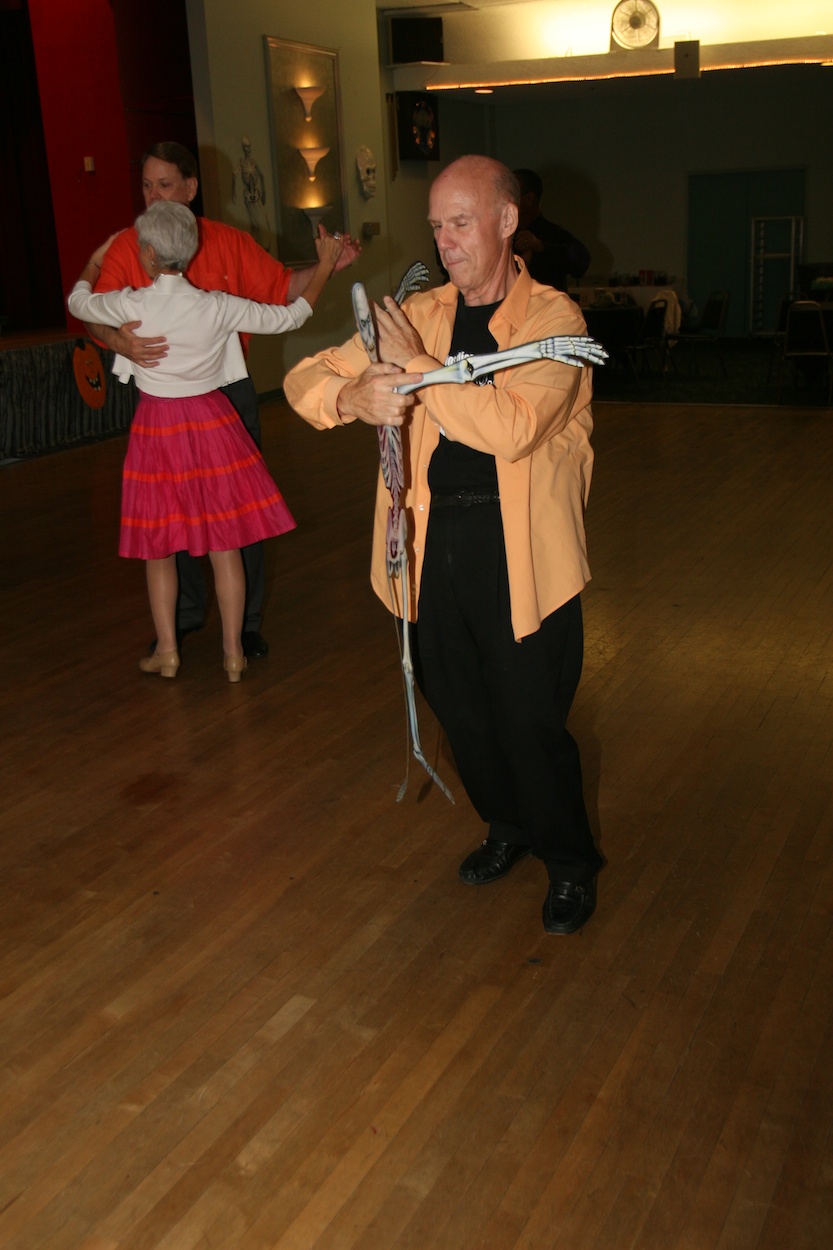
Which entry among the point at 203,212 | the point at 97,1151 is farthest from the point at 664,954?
the point at 203,212

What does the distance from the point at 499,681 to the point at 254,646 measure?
2.04 m

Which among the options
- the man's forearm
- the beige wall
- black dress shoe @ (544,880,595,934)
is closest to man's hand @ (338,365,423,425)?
black dress shoe @ (544,880,595,934)

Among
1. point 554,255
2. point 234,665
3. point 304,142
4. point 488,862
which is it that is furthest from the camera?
point 304,142

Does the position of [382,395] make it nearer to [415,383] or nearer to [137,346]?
[415,383]

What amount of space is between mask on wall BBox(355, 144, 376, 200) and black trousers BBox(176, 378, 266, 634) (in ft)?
28.4

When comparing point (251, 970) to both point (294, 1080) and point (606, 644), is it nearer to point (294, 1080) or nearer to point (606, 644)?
point (294, 1080)

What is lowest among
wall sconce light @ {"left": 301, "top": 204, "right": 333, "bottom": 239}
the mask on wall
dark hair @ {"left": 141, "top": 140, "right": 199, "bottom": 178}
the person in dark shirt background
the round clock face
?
the person in dark shirt background

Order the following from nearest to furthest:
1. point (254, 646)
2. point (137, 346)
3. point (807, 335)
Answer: point (137, 346), point (254, 646), point (807, 335)

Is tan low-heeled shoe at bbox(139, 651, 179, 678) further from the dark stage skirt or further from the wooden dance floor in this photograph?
the dark stage skirt

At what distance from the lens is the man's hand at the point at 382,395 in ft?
6.40

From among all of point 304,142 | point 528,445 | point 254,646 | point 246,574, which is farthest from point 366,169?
point 528,445

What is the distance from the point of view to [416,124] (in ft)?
45.2

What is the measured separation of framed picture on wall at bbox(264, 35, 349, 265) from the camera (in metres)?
10.5

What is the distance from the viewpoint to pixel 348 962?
2.45 metres
